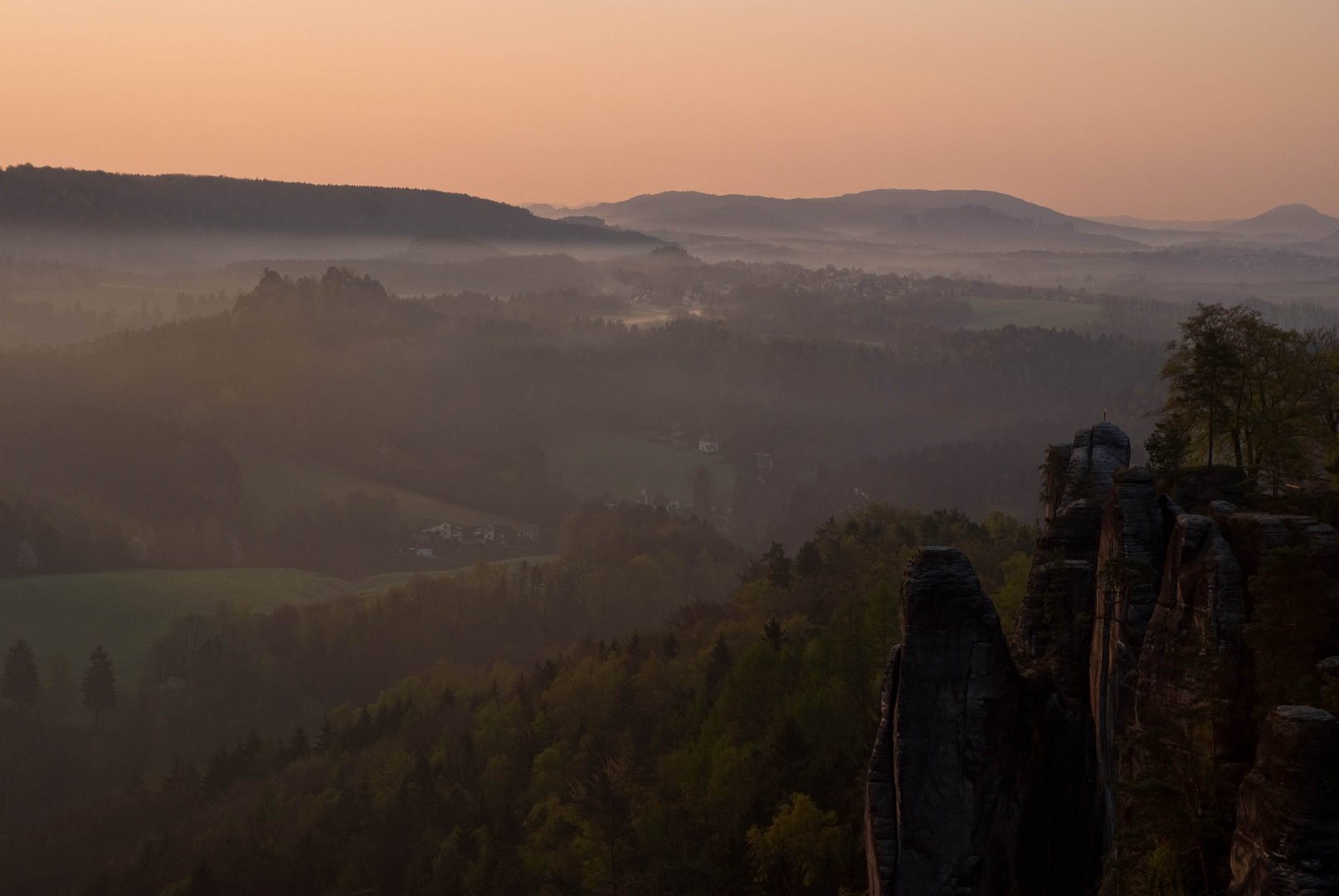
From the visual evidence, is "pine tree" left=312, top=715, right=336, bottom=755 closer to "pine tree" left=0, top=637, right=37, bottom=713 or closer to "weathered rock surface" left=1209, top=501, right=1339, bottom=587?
"pine tree" left=0, top=637, right=37, bottom=713

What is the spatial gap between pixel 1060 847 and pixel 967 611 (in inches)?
267

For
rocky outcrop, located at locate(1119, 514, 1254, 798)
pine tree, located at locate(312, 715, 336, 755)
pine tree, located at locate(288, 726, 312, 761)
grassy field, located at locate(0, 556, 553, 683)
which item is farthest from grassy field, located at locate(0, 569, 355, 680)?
rocky outcrop, located at locate(1119, 514, 1254, 798)

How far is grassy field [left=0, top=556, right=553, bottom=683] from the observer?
161125mm

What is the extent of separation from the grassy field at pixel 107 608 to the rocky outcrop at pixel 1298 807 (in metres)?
159

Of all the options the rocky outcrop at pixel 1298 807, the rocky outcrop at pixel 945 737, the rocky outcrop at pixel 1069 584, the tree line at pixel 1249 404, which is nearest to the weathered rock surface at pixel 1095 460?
the rocky outcrop at pixel 1069 584

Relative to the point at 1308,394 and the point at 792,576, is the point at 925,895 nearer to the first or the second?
the point at 1308,394

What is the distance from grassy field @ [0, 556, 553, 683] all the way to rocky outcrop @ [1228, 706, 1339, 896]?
158773mm

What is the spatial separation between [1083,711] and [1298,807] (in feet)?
34.5

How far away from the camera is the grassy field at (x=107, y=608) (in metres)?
161

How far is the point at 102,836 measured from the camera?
113m

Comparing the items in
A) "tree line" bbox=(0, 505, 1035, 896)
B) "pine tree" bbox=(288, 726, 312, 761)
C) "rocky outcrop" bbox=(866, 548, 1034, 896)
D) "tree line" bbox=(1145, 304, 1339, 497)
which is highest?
"tree line" bbox=(1145, 304, 1339, 497)

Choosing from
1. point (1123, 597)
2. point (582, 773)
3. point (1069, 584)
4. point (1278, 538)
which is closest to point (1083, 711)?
point (1069, 584)

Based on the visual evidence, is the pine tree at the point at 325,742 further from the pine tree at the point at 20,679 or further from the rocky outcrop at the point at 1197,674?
the rocky outcrop at the point at 1197,674

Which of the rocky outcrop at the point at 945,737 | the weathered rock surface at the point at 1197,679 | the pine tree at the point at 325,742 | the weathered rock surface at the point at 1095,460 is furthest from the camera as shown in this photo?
the pine tree at the point at 325,742
